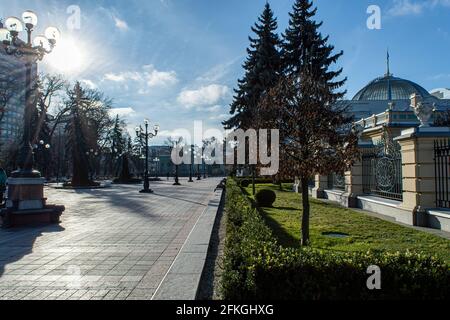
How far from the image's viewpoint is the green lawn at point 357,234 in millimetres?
6910

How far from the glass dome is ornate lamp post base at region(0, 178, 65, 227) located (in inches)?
1827

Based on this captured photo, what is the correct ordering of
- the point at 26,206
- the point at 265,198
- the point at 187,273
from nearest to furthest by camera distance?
the point at 187,273, the point at 26,206, the point at 265,198

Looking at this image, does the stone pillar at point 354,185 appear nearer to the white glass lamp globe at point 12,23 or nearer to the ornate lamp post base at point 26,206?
the ornate lamp post base at point 26,206

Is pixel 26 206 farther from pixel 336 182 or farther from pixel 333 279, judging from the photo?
pixel 336 182

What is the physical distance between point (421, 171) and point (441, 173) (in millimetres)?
546

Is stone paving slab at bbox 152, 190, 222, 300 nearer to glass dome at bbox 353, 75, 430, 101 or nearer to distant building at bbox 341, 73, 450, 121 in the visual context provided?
distant building at bbox 341, 73, 450, 121

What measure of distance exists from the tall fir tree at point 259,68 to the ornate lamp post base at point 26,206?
66.2ft

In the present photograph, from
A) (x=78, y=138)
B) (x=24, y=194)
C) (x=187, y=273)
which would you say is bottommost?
(x=187, y=273)

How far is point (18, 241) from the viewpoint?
304 inches

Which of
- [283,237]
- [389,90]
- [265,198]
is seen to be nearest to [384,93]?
[389,90]

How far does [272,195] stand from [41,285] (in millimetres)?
11166

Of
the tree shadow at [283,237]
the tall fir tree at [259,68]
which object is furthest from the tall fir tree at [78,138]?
the tree shadow at [283,237]

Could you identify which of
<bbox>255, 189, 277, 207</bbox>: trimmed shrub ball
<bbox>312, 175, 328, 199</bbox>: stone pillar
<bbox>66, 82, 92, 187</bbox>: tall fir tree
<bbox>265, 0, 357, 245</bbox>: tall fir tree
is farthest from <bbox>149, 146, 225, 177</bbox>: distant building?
<bbox>265, 0, 357, 245</bbox>: tall fir tree
